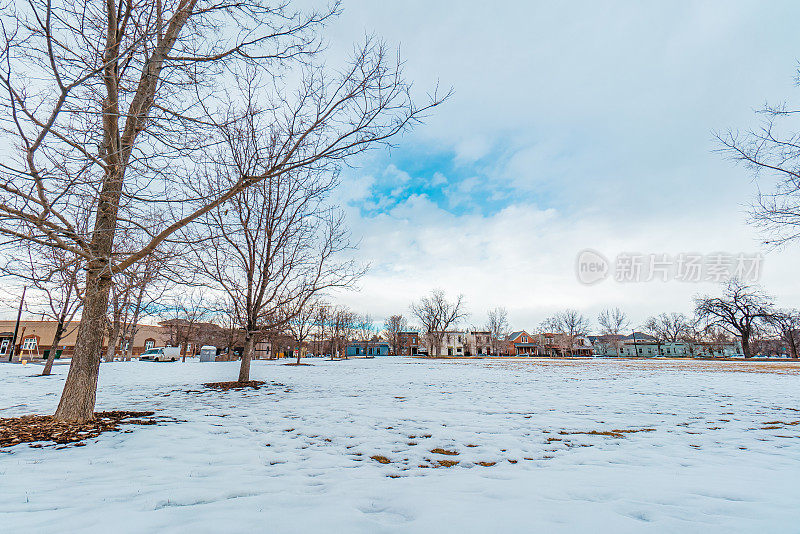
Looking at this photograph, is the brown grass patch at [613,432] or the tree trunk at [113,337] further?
the tree trunk at [113,337]

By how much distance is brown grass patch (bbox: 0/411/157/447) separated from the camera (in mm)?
4418

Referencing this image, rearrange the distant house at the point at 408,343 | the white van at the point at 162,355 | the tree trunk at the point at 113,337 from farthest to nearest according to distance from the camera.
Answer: the distant house at the point at 408,343 → the white van at the point at 162,355 → the tree trunk at the point at 113,337

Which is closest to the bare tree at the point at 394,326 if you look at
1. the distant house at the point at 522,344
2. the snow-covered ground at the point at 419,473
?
the distant house at the point at 522,344

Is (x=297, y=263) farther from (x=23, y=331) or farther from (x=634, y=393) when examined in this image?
(x=23, y=331)

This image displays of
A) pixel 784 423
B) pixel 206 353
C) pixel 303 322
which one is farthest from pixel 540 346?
pixel 784 423

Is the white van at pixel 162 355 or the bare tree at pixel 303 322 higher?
the bare tree at pixel 303 322

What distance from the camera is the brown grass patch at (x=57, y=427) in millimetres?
4418

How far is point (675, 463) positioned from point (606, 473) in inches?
38.9

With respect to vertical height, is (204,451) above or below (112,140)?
below

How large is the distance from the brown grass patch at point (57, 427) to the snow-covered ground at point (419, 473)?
0.33 m

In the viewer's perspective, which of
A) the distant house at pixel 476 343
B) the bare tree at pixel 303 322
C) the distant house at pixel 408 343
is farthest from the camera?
the distant house at pixel 408 343

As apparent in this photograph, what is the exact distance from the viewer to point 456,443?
441 centimetres

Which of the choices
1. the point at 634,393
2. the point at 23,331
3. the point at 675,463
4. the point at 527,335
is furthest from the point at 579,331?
the point at 23,331

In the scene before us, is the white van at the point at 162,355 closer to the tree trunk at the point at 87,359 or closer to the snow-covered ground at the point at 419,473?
the snow-covered ground at the point at 419,473
